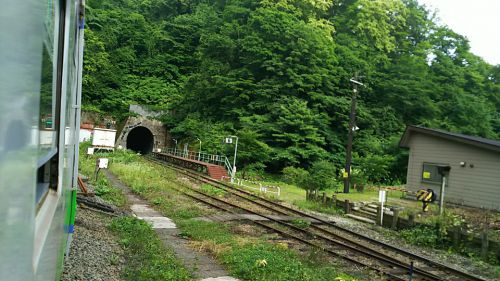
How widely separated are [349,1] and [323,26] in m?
7.61

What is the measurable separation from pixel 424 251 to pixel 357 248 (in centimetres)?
209

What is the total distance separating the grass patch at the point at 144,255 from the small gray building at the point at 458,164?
1438 centimetres

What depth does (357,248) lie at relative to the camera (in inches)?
392

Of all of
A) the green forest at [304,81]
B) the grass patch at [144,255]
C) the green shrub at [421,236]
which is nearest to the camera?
the grass patch at [144,255]

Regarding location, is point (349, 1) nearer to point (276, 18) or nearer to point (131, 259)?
point (276, 18)

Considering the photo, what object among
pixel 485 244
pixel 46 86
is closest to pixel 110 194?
pixel 485 244

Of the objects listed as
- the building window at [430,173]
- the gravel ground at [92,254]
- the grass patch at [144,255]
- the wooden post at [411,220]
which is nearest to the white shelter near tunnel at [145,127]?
the building window at [430,173]

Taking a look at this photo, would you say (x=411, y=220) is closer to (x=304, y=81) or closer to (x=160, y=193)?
(x=160, y=193)

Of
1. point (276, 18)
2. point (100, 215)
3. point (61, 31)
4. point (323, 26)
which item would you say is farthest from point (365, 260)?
point (323, 26)

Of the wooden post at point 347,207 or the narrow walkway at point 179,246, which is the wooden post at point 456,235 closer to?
the wooden post at point 347,207

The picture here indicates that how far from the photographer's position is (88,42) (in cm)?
4219

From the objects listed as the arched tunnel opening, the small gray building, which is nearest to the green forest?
the arched tunnel opening

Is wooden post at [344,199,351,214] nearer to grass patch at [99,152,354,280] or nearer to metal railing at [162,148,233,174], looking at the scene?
grass patch at [99,152,354,280]

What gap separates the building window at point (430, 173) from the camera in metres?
19.6
